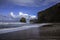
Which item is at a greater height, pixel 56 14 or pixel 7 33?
pixel 56 14

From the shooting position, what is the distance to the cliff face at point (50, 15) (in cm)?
300

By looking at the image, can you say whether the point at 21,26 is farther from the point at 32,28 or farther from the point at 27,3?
the point at 27,3

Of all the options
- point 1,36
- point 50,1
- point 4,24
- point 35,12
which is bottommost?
point 1,36

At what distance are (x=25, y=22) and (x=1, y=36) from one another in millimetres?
530

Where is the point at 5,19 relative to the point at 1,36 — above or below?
above

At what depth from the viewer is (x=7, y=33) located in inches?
119

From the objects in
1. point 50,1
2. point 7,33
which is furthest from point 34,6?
point 7,33

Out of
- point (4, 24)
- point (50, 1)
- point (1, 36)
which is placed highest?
point (50, 1)

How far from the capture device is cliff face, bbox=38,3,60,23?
3004 millimetres

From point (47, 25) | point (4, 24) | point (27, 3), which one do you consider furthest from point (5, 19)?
point (47, 25)

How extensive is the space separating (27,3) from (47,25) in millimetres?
574

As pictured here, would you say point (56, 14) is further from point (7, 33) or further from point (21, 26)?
point (7, 33)

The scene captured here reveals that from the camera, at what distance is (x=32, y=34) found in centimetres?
301

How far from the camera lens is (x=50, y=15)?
304cm
